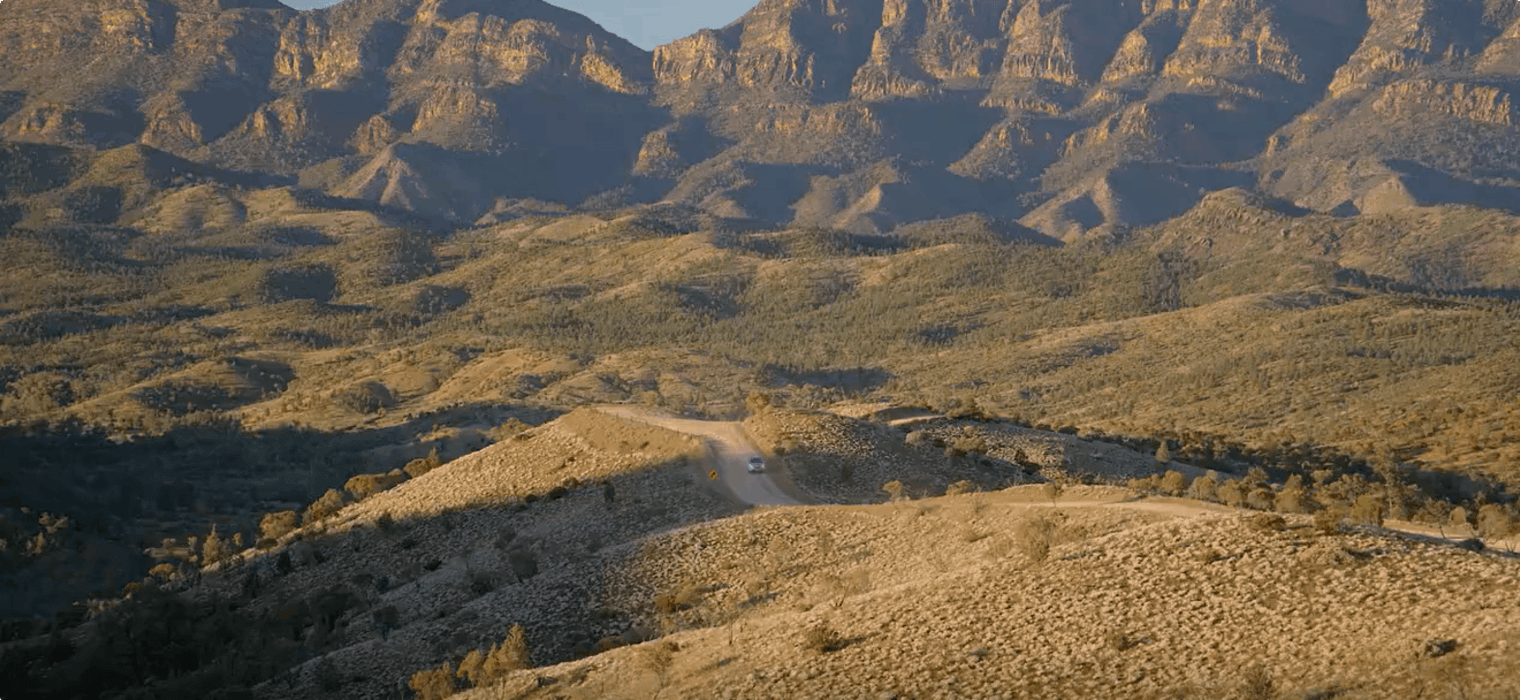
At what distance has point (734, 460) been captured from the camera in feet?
219

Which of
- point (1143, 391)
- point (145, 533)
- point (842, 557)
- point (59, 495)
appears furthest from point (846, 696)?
point (1143, 391)

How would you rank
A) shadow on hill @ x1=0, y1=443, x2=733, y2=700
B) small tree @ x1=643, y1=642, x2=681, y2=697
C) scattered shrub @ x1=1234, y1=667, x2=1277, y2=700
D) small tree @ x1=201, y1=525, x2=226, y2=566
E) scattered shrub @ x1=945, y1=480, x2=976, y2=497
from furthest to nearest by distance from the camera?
small tree @ x1=201, y1=525, x2=226, y2=566
scattered shrub @ x1=945, y1=480, x2=976, y2=497
shadow on hill @ x1=0, y1=443, x2=733, y2=700
small tree @ x1=643, y1=642, x2=681, y2=697
scattered shrub @ x1=1234, y1=667, x2=1277, y2=700

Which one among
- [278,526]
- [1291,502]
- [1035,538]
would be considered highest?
[1035,538]

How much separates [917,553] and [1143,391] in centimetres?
13281

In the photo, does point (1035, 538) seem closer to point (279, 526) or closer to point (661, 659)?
point (661, 659)

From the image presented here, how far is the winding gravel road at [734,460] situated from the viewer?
60.8 metres

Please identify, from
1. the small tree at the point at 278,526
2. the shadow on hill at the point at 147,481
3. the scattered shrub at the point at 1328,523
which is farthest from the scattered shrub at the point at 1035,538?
the shadow on hill at the point at 147,481

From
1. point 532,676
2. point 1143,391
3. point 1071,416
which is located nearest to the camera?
point 532,676

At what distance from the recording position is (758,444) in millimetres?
69625

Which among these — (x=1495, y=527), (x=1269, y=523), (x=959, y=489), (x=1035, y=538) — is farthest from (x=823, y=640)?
(x=1495, y=527)

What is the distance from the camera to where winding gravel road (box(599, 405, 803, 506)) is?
60844mm

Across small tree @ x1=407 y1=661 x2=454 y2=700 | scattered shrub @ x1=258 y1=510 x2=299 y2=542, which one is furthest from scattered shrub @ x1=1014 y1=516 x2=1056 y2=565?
scattered shrub @ x1=258 y1=510 x2=299 y2=542

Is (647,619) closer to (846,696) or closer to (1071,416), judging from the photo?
(846,696)

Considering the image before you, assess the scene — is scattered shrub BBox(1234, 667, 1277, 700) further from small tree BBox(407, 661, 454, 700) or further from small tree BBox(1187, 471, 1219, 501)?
small tree BBox(1187, 471, 1219, 501)
